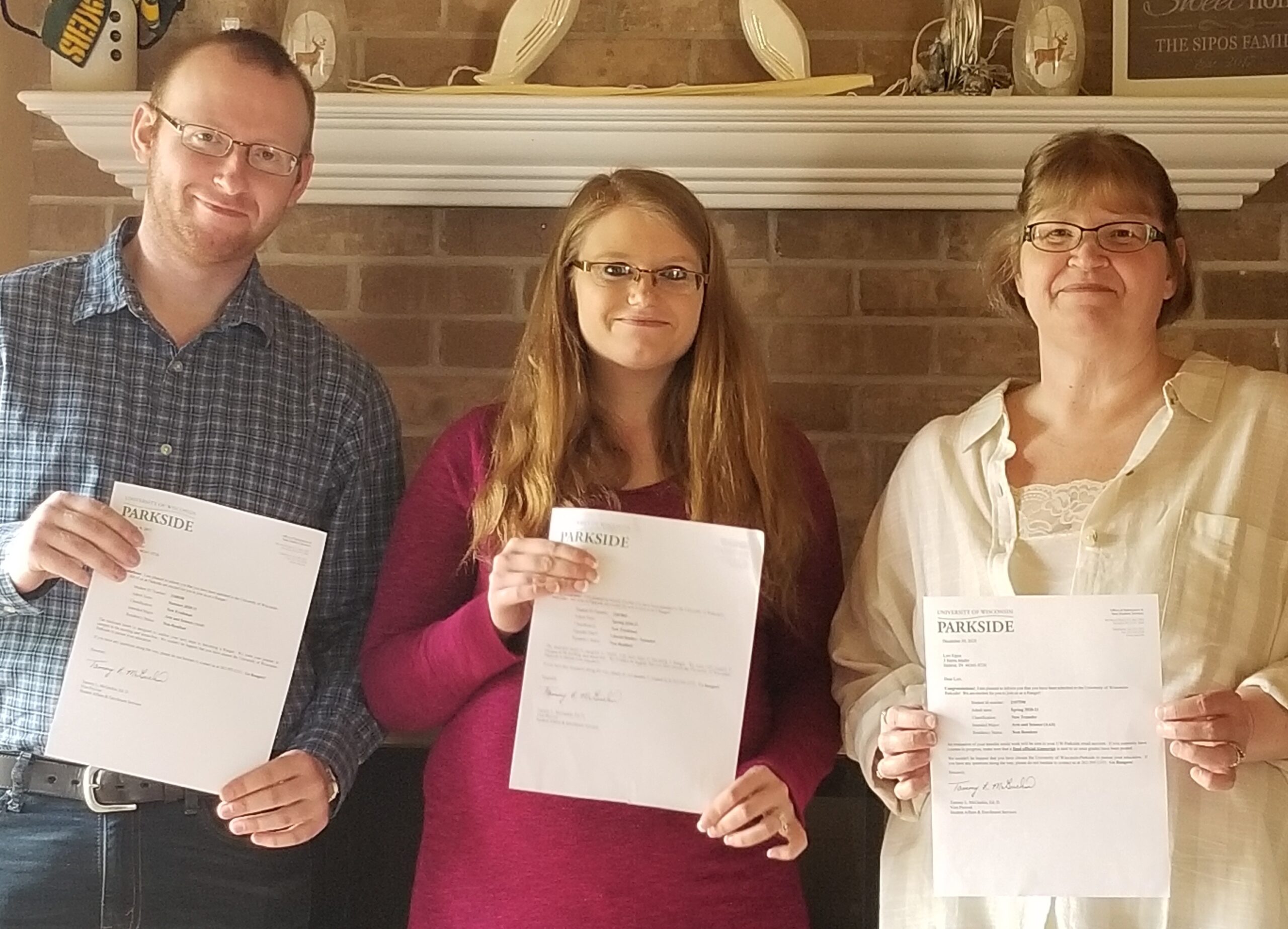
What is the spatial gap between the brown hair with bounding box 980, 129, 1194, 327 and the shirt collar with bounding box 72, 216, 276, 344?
960mm

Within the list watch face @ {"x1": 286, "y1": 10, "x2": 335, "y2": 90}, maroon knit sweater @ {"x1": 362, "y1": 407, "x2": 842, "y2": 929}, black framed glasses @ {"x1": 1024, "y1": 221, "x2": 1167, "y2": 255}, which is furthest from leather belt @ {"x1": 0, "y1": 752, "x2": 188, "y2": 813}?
black framed glasses @ {"x1": 1024, "y1": 221, "x2": 1167, "y2": 255}

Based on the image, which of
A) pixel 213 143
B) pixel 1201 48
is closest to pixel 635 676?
pixel 213 143

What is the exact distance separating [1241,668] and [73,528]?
1274mm

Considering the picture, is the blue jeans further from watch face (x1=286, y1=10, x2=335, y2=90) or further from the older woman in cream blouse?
watch face (x1=286, y1=10, x2=335, y2=90)

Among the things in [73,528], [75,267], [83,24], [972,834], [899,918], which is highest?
[83,24]

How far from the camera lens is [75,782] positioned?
54.6 inches

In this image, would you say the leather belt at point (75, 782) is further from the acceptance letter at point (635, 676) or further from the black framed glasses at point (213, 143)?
the black framed glasses at point (213, 143)

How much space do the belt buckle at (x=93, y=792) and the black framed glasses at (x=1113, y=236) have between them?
126 cm

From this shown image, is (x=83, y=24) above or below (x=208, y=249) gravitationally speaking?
above

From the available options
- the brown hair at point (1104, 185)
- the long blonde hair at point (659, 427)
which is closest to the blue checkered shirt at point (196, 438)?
the long blonde hair at point (659, 427)

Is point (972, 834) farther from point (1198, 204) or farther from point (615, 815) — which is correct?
point (1198, 204)

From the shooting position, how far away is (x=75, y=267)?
153 centimetres

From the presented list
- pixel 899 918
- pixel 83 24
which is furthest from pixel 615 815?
pixel 83 24

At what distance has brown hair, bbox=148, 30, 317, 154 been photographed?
1508 mm
